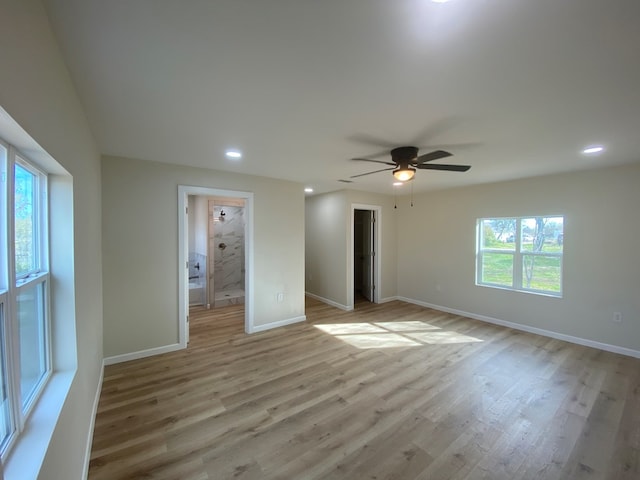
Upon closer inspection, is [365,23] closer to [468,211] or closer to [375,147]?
[375,147]

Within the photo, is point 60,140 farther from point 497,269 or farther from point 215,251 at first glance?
point 497,269

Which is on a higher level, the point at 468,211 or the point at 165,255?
the point at 468,211

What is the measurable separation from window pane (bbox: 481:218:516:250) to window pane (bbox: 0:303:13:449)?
558 centimetres

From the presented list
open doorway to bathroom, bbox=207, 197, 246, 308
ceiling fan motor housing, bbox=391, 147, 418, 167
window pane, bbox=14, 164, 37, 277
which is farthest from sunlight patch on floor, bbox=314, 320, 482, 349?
window pane, bbox=14, 164, 37, 277

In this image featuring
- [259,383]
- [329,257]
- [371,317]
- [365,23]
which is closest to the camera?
[365,23]

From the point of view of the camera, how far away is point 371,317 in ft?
16.1

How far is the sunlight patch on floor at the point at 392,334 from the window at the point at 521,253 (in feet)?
4.43

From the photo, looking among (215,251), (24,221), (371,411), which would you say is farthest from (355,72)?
(215,251)

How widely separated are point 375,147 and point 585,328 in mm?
3896

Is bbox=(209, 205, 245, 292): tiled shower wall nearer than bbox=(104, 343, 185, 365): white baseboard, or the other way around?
bbox=(104, 343, 185, 365): white baseboard

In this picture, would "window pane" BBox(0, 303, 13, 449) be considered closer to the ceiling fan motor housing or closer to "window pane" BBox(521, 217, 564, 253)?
the ceiling fan motor housing

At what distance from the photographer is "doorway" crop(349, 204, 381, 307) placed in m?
5.87

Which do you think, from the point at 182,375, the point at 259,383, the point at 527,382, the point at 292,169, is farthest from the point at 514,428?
the point at 292,169

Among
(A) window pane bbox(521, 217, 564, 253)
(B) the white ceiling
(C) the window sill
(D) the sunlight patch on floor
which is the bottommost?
(D) the sunlight patch on floor
